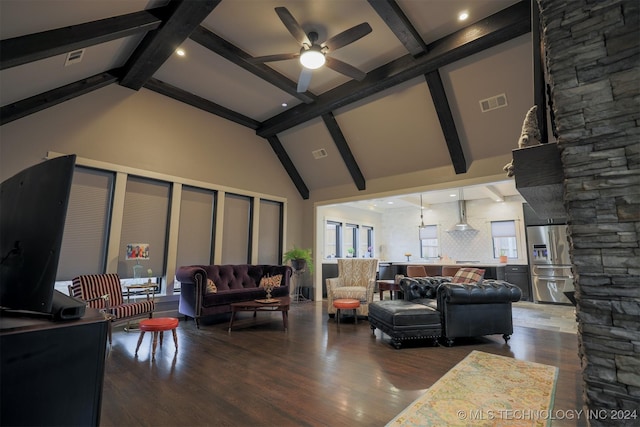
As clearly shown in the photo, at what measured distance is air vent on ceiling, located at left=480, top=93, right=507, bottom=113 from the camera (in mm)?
4500

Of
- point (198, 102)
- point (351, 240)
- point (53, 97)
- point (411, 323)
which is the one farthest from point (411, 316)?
point (351, 240)

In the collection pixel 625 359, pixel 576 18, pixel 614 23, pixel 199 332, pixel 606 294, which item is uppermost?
pixel 576 18

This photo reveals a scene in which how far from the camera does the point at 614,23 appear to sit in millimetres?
1525

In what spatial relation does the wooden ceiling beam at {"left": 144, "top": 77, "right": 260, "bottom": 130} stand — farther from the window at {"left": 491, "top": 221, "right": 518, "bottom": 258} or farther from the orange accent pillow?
the window at {"left": 491, "top": 221, "right": 518, "bottom": 258}

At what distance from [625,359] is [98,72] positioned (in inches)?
251

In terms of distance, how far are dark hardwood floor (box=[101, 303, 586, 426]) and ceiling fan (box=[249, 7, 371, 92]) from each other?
368cm

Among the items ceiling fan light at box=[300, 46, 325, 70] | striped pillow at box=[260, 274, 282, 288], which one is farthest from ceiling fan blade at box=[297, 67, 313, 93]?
striped pillow at box=[260, 274, 282, 288]

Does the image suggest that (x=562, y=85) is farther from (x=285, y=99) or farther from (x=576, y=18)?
(x=285, y=99)

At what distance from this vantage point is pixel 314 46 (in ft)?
12.2

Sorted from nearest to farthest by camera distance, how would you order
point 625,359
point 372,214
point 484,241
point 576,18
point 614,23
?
point 625,359
point 614,23
point 576,18
point 484,241
point 372,214

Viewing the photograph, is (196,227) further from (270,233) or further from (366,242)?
(366,242)

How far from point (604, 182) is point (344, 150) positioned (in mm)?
5196

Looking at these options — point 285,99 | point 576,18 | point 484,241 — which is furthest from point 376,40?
point 484,241

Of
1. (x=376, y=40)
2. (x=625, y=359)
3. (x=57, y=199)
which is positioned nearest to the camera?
(x=57, y=199)
